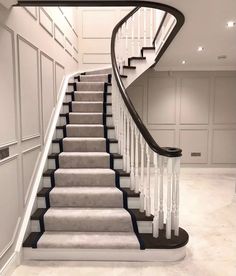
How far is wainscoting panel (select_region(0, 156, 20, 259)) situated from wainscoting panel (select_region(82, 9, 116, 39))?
4678mm

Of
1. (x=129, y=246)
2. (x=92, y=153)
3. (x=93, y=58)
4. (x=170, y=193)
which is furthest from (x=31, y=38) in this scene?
(x=93, y=58)

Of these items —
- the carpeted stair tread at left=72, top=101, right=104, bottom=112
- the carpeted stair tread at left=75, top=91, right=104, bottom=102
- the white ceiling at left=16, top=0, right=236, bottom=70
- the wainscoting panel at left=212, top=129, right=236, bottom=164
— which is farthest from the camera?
the wainscoting panel at left=212, top=129, right=236, bottom=164

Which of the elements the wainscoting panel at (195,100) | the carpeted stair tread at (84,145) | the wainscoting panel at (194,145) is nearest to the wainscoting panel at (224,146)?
the wainscoting panel at (194,145)

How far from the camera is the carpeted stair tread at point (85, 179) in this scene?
305cm

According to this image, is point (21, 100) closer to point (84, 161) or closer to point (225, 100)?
point (84, 161)

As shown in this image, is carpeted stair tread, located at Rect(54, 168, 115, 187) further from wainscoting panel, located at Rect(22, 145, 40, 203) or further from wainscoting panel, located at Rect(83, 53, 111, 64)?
wainscoting panel, located at Rect(83, 53, 111, 64)

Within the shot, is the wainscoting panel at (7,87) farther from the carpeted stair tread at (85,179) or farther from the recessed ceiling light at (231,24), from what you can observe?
the recessed ceiling light at (231,24)

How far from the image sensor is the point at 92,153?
3.42m

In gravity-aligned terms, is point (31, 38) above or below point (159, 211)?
above

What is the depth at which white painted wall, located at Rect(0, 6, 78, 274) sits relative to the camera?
7.06 ft

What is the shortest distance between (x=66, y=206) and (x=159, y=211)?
3.32ft

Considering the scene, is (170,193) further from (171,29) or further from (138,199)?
(171,29)

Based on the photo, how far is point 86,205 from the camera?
285cm

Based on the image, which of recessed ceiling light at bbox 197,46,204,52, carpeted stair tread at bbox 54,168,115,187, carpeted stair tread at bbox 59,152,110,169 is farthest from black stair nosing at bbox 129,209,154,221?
recessed ceiling light at bbox 197,46,204,52
